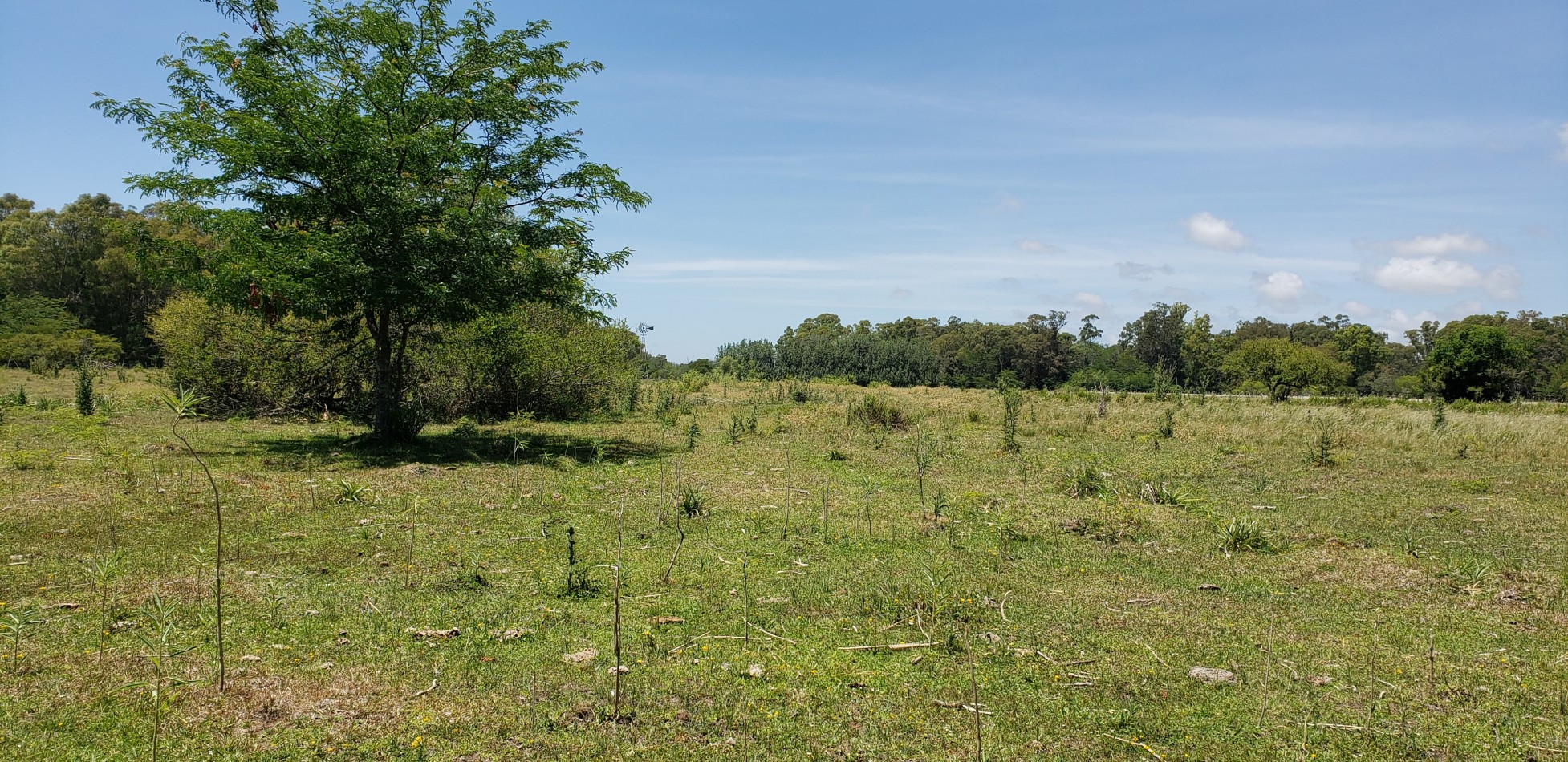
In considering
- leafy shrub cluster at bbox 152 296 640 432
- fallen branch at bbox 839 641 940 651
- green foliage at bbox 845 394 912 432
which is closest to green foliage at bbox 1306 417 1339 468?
green foliage at bbox 845 394 912 432

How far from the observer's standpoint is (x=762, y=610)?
615 cm

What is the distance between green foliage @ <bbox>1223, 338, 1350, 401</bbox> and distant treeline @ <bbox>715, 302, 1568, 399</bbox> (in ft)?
0.38

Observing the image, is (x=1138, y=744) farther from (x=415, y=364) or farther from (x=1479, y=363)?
(x=1479, y=363)

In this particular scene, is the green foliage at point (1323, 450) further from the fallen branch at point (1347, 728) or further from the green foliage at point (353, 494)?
the green foliage at point (353, 494)

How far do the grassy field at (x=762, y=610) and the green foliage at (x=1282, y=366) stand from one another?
41806 mm

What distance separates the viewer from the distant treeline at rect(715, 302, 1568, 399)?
4766cm

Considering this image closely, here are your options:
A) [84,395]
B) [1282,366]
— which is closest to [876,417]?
[84,395]

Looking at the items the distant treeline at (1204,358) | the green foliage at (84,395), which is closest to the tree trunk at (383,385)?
the green foliage at (84,395)

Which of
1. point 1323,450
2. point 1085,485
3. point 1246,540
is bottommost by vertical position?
point 1246,540

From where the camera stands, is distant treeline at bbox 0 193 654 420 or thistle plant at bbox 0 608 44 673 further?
distant treeline at bbox 0 193 654 420

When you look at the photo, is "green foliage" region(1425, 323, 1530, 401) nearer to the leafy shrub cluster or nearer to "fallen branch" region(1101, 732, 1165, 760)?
the leafy shrub cluster

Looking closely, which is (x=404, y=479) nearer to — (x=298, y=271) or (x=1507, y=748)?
(x=298, y=271)

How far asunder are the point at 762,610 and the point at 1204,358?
84.4m

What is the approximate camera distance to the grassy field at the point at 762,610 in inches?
163
